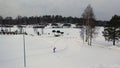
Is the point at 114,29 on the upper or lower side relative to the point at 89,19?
lower

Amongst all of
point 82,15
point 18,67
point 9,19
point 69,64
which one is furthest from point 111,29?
point 9,19

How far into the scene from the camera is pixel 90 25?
52.6 metres

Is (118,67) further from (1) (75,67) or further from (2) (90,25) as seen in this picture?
(2) (90,25)

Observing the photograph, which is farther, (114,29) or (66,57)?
(114,29)

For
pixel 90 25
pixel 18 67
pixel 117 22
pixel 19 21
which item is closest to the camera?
pixel 18 67

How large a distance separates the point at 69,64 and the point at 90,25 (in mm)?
23639

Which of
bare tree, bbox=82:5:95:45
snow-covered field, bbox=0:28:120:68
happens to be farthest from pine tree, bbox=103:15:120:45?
bare tree, bbox=82:5:95:45

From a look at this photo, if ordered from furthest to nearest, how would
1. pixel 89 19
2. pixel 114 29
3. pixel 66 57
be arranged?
pixel 89 19 < pixel 114 29 < pixel 66 57

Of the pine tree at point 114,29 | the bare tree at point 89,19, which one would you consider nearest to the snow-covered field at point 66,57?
the pine tree at point 114,29

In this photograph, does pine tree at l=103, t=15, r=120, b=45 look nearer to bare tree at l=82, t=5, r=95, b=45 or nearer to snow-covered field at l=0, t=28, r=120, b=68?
snow-covered field at l=0, t=28, r=120, b=68

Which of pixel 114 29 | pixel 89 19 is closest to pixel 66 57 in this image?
pixel 114 29

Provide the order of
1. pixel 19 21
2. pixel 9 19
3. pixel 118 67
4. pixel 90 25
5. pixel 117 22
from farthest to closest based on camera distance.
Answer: pixel 19 21
pixel 9 19
pixel 90 25
pixel 117 22
pixel 118 67

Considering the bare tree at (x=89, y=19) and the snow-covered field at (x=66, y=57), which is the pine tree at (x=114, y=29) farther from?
the bare tree at (x=89, y=19)

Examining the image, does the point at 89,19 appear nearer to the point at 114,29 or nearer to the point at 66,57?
the point at 114,29
